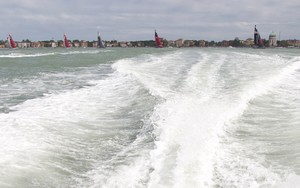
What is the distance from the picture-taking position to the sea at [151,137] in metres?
5.07

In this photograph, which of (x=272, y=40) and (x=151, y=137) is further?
(x=272, y=40)

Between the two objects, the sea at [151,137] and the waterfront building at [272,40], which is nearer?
the sea at [151,137]

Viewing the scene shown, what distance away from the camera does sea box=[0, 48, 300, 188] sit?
16.6 feet

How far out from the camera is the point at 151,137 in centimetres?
671

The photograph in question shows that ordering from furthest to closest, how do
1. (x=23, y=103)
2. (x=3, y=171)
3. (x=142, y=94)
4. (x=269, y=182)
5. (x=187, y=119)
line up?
(x=142, y=94) → (x=23, y=103) → (x=187, y=119) → (x=3, y=171) → (x=269, y=182)

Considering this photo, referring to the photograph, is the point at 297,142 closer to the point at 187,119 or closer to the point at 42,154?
the point at 187,119

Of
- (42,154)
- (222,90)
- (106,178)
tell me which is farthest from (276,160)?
(222,90)

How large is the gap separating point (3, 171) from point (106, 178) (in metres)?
1.25

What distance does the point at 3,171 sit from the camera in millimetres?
5234

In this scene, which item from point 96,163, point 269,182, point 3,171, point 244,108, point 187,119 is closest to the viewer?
point 269,182

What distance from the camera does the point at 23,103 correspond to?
9867 mm

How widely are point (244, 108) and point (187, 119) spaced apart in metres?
1.83

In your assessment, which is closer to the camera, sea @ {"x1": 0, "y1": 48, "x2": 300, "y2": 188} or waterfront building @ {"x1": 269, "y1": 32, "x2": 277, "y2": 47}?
sea @ {"x1": 0, "y1": 48, "x2": 300, "y2": 188}

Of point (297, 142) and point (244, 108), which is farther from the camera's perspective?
point (244, 108)
